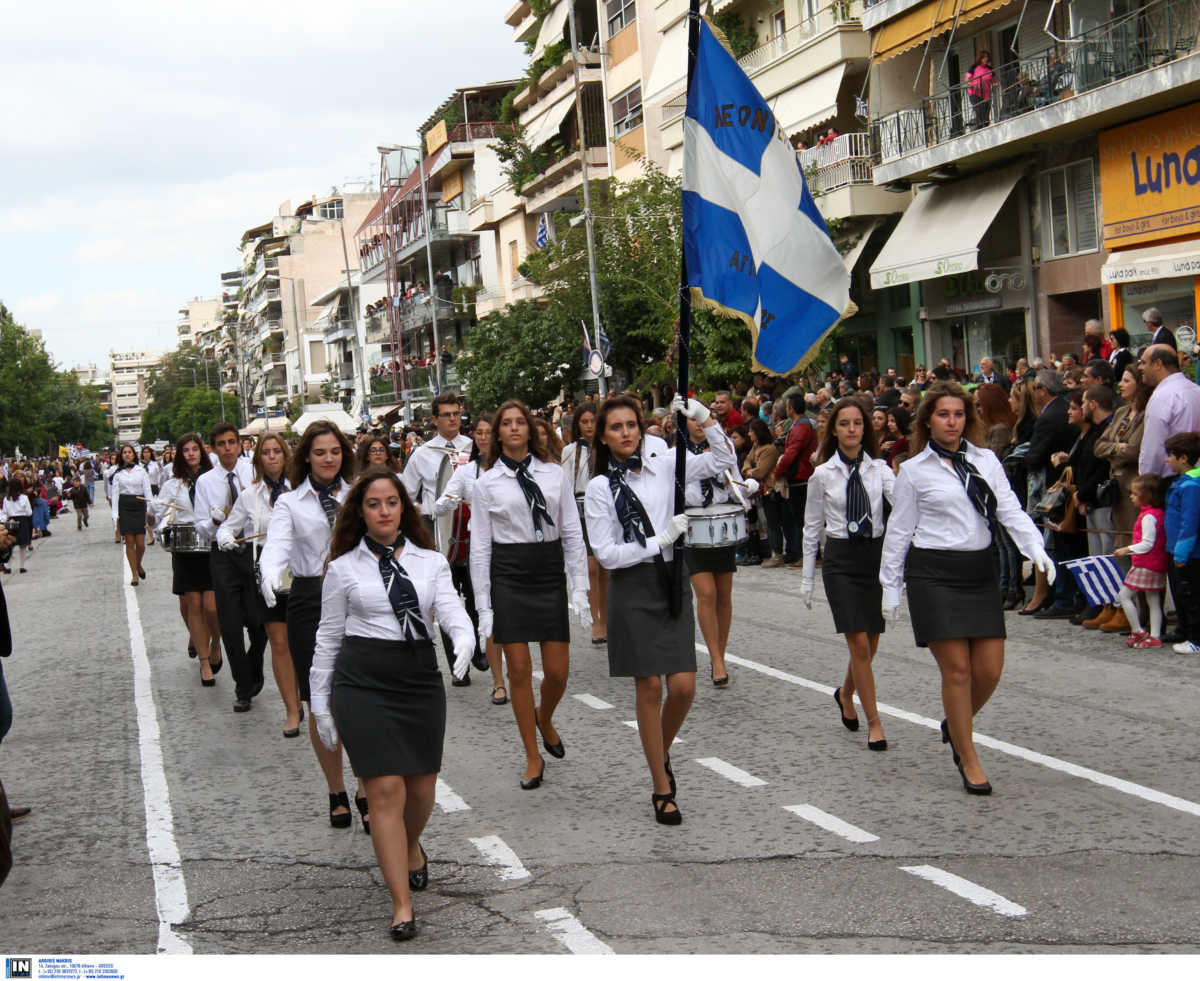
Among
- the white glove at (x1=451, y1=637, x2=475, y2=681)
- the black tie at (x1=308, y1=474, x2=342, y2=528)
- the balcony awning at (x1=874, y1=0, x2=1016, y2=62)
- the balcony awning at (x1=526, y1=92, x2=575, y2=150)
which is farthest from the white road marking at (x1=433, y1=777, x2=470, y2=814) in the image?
the balcony awning at (x1=526, y1=92, x2=575, y2=150)

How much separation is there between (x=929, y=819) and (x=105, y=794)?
4.46m

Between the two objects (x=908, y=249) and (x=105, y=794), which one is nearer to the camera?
(x=105, y=794)

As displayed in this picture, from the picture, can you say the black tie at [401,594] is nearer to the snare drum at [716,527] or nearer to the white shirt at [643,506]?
the white shirt at [643,506]

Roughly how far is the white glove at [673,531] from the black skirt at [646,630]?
7.4 inches

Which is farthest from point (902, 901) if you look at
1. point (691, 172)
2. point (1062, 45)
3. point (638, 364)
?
point (638, 364)

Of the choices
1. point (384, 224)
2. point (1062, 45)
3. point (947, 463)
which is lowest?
point (947, 463)

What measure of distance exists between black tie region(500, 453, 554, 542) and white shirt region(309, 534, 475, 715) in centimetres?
201

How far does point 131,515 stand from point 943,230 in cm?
1446

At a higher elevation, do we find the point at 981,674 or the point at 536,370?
the point at 536,370

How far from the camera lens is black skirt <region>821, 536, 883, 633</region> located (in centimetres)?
813

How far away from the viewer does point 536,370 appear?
4028 centimetres

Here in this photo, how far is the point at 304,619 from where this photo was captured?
25.0 ft

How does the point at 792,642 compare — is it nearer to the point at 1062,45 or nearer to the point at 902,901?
the point at 902,901

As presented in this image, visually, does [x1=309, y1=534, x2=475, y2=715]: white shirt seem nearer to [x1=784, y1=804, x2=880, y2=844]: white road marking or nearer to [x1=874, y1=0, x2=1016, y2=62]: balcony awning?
[x1=784, y1=804, x2=880, y2=844]: white road marking
